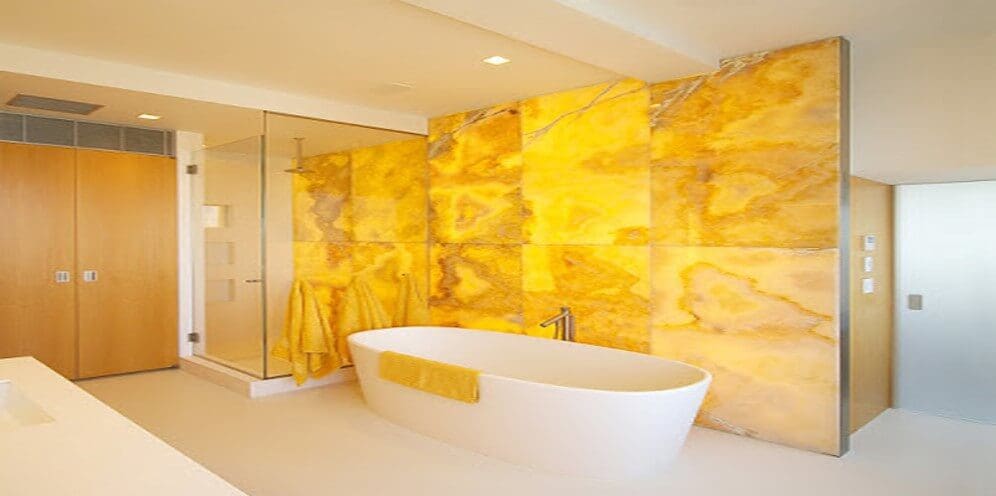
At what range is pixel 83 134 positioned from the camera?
495 cm

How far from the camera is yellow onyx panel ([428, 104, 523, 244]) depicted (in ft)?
15.7

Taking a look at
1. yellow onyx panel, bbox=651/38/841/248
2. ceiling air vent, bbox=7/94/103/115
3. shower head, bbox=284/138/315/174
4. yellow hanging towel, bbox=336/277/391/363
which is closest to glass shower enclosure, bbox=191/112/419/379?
shower head, bbox=284/138/315/174

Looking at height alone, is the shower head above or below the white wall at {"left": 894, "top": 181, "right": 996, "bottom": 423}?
above

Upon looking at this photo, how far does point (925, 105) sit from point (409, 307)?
3777mm

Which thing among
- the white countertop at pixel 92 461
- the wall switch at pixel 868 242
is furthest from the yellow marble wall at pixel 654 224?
the white countertop at pixel 92 461

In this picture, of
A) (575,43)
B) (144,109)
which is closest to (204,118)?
(144,109)

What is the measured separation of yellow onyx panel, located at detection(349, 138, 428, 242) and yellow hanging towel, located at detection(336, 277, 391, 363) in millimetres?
558

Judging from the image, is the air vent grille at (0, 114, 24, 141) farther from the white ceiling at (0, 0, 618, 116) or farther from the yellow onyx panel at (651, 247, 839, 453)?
the yellow onyx panel at (651, 247, 839, 453)

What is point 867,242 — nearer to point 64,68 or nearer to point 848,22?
point 848,22

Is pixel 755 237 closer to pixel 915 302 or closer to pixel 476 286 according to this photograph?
pixel 915 302

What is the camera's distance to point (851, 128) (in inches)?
138

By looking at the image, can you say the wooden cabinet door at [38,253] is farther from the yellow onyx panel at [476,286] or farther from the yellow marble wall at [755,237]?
the yellow marble wall at [755,237]

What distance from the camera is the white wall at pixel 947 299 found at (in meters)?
3.82

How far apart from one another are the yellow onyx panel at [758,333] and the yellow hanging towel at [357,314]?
2257 millimetres
